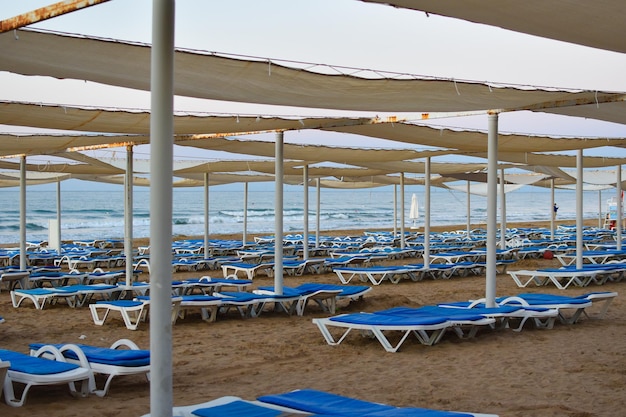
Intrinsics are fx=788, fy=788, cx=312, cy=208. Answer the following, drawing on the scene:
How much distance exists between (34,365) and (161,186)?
2.70m

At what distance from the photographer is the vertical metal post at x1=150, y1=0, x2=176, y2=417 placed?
320 centimetres

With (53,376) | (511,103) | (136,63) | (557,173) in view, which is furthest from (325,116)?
(557,173)

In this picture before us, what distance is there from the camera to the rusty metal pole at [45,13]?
3395mm

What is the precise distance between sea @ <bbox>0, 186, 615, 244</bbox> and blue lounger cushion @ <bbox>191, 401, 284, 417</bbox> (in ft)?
103

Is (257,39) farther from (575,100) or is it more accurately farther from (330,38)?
(575,100)

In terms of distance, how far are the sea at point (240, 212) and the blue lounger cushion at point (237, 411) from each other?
31.5 m

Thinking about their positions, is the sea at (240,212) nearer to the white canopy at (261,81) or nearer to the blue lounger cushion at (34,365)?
the white canopy at (261,81)

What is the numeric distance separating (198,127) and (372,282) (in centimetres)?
573

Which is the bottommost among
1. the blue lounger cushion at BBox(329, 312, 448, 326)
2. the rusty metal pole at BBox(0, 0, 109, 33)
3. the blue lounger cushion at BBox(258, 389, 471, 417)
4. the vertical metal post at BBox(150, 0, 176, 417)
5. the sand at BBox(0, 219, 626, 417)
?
the sand at BBox(0, 219, 626, 417)

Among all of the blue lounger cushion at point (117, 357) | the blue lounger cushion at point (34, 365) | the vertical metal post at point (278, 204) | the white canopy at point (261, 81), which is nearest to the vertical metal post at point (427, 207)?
the vertical metal post at point (278, 204)

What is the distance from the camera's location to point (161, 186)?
320 centimetres

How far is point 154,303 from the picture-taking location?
10.6ft

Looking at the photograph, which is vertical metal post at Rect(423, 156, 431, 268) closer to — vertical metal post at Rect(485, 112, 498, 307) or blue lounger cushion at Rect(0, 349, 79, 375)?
vertical metal post at Rect(485, 112, 498, 307)

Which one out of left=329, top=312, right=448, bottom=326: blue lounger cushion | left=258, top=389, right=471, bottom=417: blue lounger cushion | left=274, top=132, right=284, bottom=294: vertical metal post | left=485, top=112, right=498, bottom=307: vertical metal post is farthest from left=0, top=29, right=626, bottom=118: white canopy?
left=258, top=389, right=471, bottom=417: blue lounger cushion
